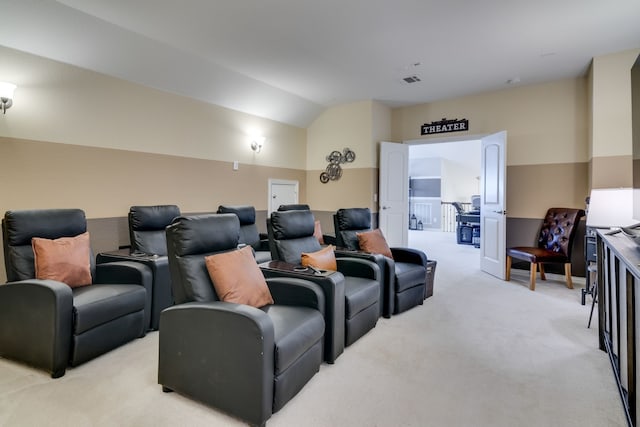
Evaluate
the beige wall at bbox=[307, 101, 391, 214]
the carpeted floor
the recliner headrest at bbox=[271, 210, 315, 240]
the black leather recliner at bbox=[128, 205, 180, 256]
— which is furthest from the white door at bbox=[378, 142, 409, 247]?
the black leather recliner at bbox=[128, 205, 180, 256]

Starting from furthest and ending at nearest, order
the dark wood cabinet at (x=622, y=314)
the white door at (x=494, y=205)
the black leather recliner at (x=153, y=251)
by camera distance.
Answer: the white door at (x=494, y=205) < the black leather recliner at (x=153, y=251) < the dark wood cabinet at (x=622, y=314)

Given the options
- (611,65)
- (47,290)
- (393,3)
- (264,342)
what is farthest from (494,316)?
(47,290)

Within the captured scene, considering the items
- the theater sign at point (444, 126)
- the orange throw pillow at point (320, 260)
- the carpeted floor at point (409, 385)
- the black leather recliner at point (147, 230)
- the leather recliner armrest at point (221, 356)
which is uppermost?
the theater sign at point (444, 126)

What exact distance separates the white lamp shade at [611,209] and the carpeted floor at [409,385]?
1.02m

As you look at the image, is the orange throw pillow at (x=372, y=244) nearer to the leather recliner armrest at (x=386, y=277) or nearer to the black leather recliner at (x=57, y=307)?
the leather recliner armrest at (x=386, y=277)

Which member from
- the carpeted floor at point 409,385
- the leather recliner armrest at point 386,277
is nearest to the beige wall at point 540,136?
the carpeted floor at point 409,385

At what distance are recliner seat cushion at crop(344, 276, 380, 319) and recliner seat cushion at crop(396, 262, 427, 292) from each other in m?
0.41

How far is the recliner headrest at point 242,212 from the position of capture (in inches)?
171

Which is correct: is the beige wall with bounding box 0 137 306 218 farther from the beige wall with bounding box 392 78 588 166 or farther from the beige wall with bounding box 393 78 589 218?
the beige wall with bounding box 393 78 589 218

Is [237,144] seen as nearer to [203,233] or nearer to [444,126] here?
[203,233]

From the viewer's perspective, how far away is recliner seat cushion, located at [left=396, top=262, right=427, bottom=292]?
3.31m

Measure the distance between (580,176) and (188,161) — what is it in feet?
17.8

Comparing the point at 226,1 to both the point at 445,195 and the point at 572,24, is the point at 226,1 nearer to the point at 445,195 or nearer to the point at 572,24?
the point at 572,24

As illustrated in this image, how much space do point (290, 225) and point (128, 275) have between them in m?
1.41
